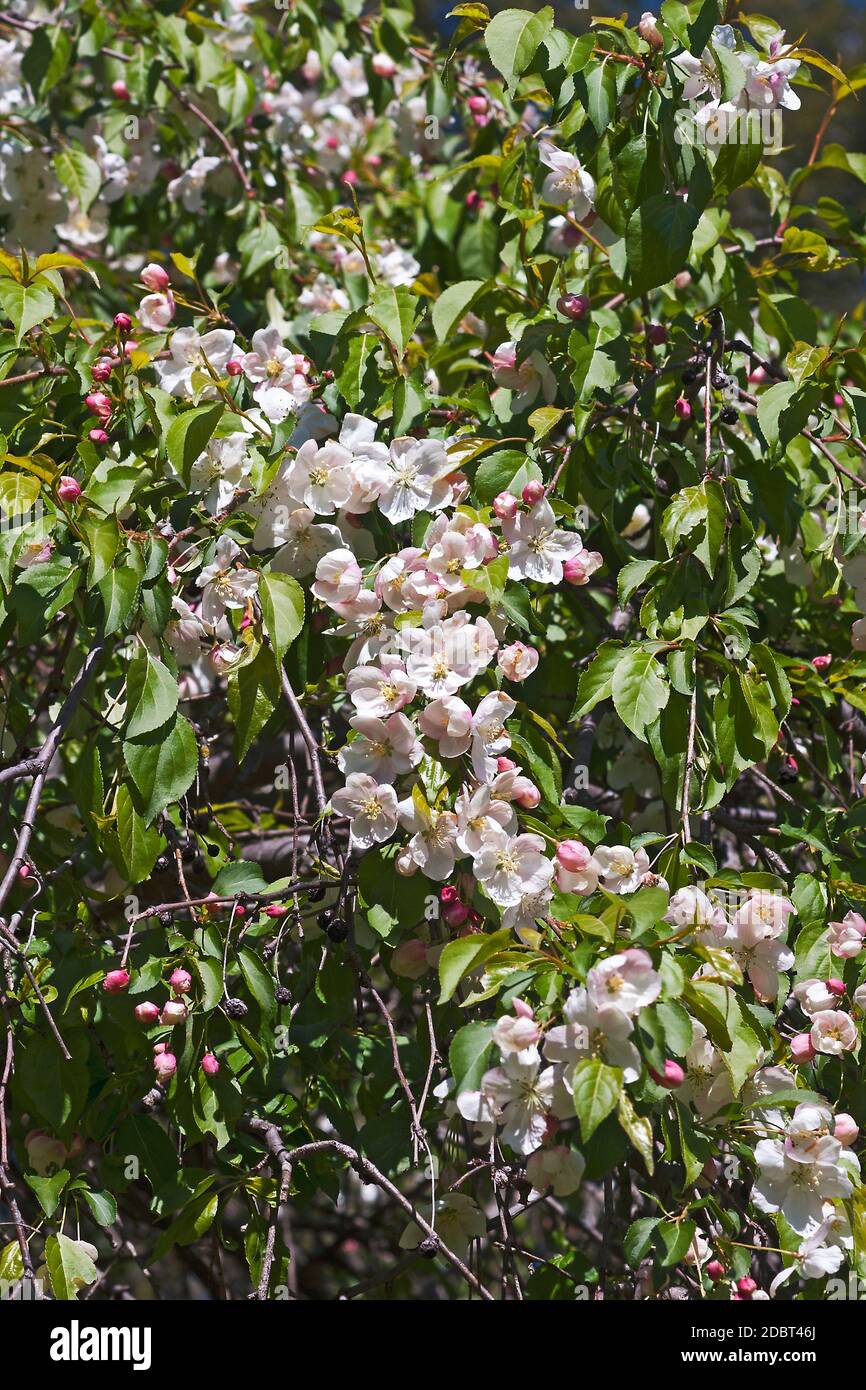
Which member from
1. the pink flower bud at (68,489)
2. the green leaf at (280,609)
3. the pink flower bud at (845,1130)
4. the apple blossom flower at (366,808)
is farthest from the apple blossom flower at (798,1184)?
the pink flower bud at (68,489)

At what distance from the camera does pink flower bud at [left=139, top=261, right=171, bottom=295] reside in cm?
188

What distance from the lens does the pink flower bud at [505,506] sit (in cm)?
161

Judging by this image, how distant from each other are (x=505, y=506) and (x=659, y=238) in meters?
0.40

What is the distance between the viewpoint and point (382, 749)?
1.50m

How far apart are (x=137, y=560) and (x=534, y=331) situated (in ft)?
2.20

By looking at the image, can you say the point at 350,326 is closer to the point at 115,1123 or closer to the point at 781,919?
the point at 781,919

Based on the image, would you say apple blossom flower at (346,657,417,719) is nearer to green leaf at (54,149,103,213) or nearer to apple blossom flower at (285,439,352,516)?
apple blossom flower at (285,439,352,516)

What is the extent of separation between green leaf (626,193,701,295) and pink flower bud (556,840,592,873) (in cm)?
75

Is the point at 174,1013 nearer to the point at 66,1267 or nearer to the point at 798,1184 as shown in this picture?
the point at 66,1267

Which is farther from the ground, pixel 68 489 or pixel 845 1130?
pixel 68 489

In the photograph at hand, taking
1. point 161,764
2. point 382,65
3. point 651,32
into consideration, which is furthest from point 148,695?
point 382,65

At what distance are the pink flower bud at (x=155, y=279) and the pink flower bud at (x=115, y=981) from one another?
100cm
